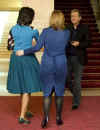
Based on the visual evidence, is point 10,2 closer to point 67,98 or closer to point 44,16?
point 44,16

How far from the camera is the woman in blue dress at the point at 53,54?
3291 millimetres

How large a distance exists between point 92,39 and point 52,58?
4960 millimetres

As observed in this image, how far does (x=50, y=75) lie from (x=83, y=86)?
2.96 metres

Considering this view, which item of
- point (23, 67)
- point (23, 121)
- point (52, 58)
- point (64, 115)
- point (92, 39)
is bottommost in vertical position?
point (64, 115)

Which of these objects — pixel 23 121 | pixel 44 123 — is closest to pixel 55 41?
pixel 44 123

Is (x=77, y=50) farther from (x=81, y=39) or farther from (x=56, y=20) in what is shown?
(x=56, y=20)

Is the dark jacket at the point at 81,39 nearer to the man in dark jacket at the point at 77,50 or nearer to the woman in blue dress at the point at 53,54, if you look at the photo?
the man in dark jacket at the point at 77,50

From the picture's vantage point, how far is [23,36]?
11.5ft

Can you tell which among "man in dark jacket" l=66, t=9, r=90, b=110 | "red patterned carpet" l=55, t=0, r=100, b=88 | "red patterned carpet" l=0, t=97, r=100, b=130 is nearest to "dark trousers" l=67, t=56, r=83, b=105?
"man in dark jacket" l=66, t=9, r=90, b=110

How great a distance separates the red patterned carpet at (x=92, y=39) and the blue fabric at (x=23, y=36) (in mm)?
2996

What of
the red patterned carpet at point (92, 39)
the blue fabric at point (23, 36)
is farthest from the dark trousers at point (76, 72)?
the red patterned carpet at point (92, 39)

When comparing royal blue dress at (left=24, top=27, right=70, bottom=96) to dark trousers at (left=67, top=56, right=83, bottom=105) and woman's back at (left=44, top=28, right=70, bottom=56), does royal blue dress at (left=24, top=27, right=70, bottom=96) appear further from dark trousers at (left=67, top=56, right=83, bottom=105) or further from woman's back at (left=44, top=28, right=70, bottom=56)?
dark trousers at (left=67, top=56, right=83, bottom=105)

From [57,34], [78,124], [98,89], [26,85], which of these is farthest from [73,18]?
[98,89]

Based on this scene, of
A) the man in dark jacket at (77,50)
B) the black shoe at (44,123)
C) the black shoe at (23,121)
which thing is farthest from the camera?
the man in dark jacket at (77,50)
